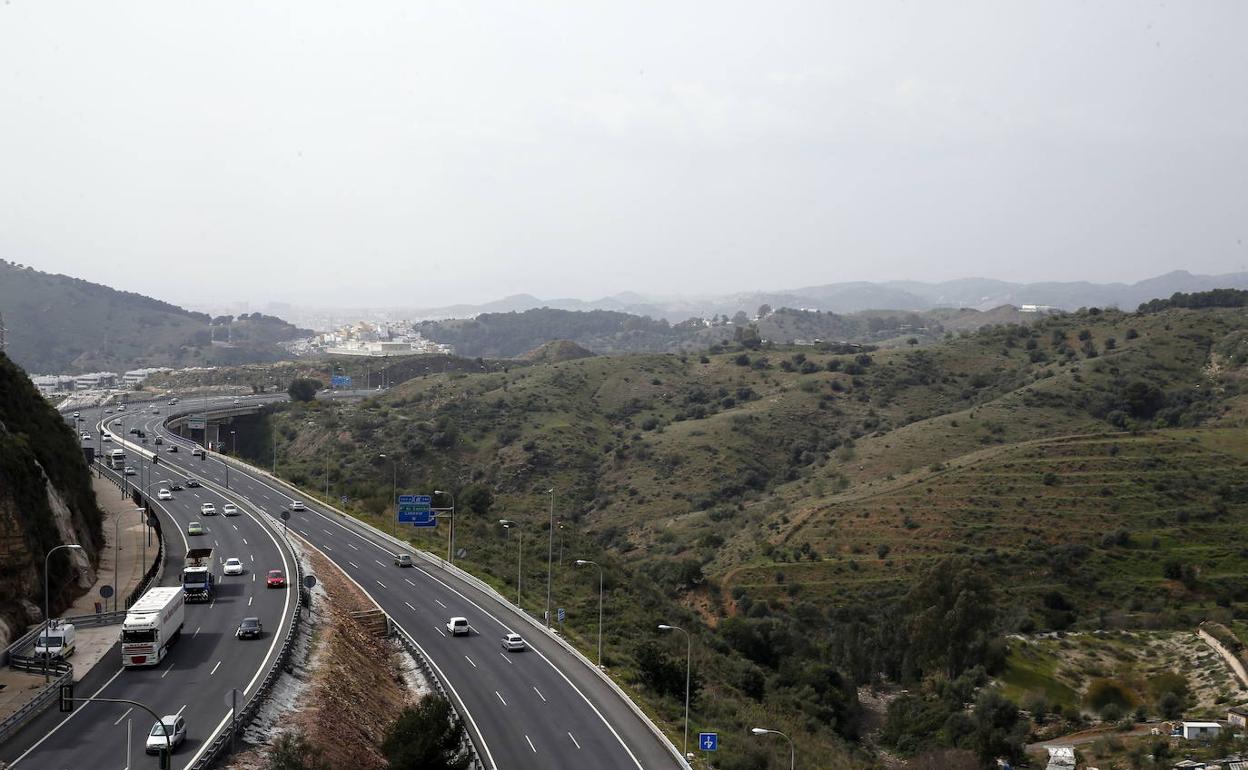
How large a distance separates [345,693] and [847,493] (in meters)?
53.5

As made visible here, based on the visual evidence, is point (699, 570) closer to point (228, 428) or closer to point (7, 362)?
point (7, 362)

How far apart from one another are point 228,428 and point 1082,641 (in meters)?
93.4

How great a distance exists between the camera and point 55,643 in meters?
31.3

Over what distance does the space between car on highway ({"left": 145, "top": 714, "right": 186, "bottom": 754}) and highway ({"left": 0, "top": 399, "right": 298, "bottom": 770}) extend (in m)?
0.33

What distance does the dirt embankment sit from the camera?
94.1 feet

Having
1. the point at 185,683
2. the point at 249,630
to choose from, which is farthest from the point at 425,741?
the point at 249,630

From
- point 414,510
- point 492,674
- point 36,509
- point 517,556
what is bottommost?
point 517,556

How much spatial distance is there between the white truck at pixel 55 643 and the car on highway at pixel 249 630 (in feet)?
17.7

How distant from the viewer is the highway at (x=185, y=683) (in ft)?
81.7

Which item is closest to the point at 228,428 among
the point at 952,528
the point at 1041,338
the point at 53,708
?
the point at 952,528

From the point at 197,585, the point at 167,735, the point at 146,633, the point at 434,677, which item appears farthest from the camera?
the point at 197,585

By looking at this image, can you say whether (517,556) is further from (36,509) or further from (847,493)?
(36,509)

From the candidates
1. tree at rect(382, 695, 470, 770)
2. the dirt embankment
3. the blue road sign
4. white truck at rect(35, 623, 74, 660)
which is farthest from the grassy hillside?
white truck at rect(35, 623, 74, 660)

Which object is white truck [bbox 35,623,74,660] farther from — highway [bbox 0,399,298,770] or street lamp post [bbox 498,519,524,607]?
street lamp post [bbox 498,519,524,607]
